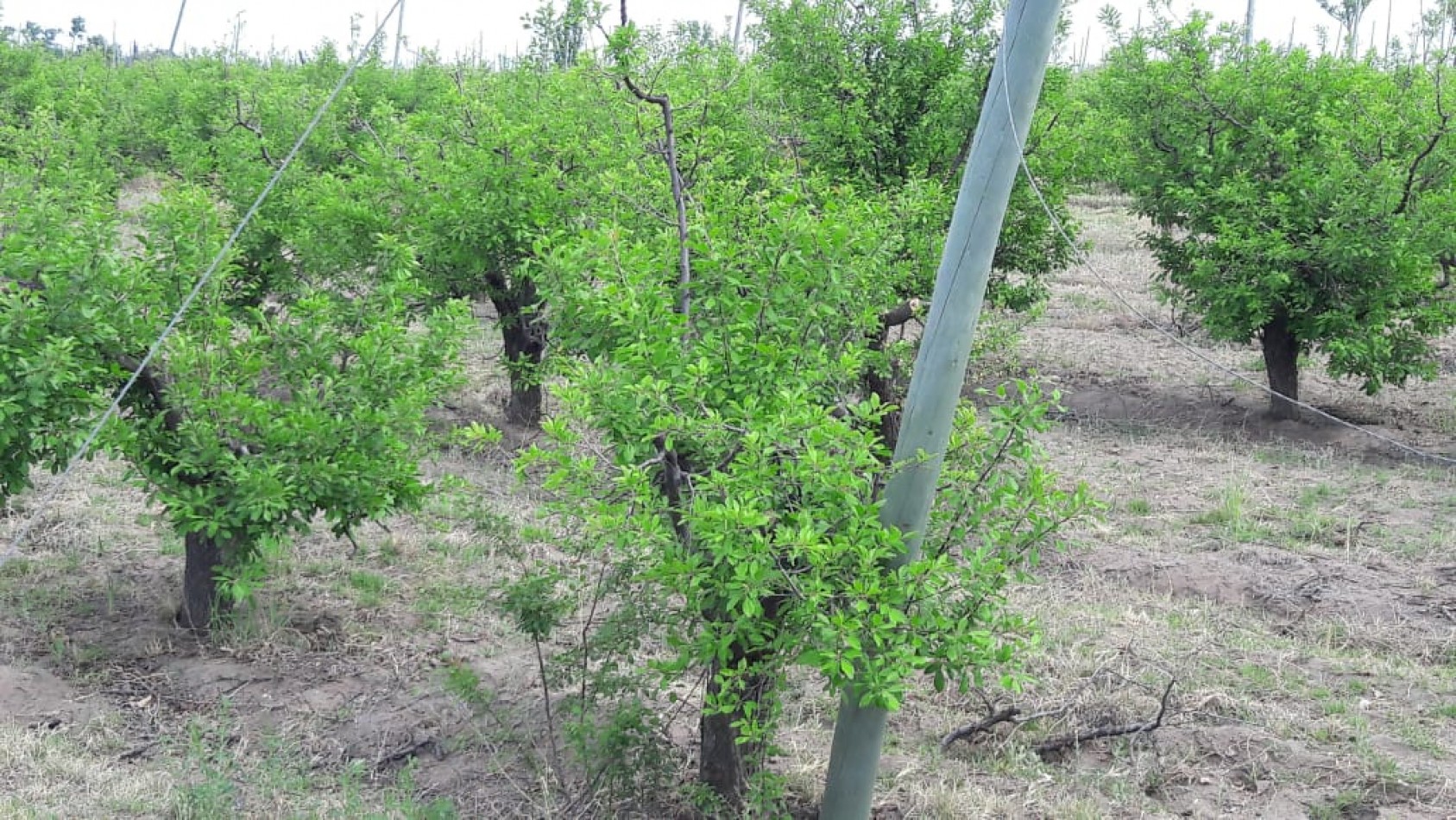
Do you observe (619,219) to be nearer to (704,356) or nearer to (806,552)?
(704,356)

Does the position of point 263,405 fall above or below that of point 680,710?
above

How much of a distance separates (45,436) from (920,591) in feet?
12.8

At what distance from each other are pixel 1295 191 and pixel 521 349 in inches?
264

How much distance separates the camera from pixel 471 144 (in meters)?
9.55

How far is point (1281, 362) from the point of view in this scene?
39.0 ft

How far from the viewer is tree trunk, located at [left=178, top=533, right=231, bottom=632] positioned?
625 centimetres

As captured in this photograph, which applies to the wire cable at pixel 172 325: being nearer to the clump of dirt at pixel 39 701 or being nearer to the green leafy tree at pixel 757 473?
the clump of dirt at pixel 39 701

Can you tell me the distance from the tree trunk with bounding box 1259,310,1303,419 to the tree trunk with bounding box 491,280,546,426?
664 cm

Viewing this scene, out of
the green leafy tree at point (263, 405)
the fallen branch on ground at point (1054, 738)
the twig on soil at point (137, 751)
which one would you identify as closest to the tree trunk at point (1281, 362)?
the fallen branch on ground at point (1054, 738)

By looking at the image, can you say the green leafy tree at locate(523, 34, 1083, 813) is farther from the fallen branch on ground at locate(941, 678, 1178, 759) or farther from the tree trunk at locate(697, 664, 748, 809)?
the fallen branch on ground at locate(941, 678, 1178, 759)

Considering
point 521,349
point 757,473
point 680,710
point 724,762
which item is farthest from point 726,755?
point 521,349

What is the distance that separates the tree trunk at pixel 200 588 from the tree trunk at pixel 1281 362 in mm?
9340

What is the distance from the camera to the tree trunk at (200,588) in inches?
246

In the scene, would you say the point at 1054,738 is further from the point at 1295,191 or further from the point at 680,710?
the point at 1295,191
